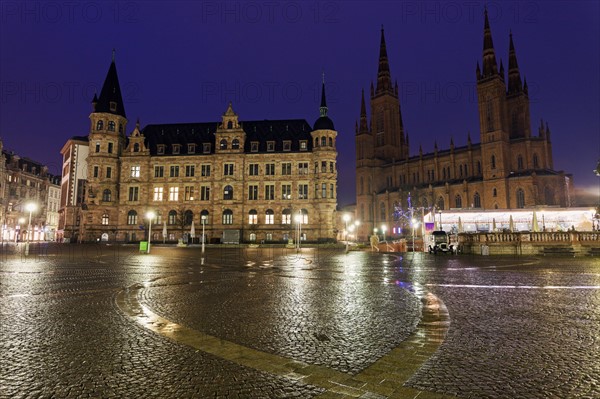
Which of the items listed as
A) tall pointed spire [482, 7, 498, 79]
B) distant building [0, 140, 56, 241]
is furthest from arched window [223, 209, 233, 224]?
tall pointed spire [482, 7, 498, 79]

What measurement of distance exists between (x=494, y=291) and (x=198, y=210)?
51.1 meters

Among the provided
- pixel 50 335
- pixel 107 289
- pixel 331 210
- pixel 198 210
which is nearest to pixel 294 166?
pixel 331 210

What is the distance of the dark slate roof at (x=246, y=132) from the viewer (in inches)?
2299

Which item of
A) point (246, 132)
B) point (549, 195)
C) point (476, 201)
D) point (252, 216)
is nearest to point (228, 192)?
point (252, 216)

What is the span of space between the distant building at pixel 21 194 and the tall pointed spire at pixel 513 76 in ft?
363

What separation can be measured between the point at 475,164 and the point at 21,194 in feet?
343

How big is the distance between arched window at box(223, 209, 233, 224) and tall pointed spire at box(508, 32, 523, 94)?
75193 millimetres

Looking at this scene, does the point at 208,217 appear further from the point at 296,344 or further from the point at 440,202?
the point at 440,202

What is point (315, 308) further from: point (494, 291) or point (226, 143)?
point (226, 143)

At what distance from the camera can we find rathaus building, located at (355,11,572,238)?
2940 inches

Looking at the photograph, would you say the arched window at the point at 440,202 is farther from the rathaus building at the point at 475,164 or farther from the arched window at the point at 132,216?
the arched window at the point at 132,216

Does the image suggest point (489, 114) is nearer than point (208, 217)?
No

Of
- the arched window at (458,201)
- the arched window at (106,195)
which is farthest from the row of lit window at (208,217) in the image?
the arched window at (458,201)

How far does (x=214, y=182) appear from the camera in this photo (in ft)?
187
